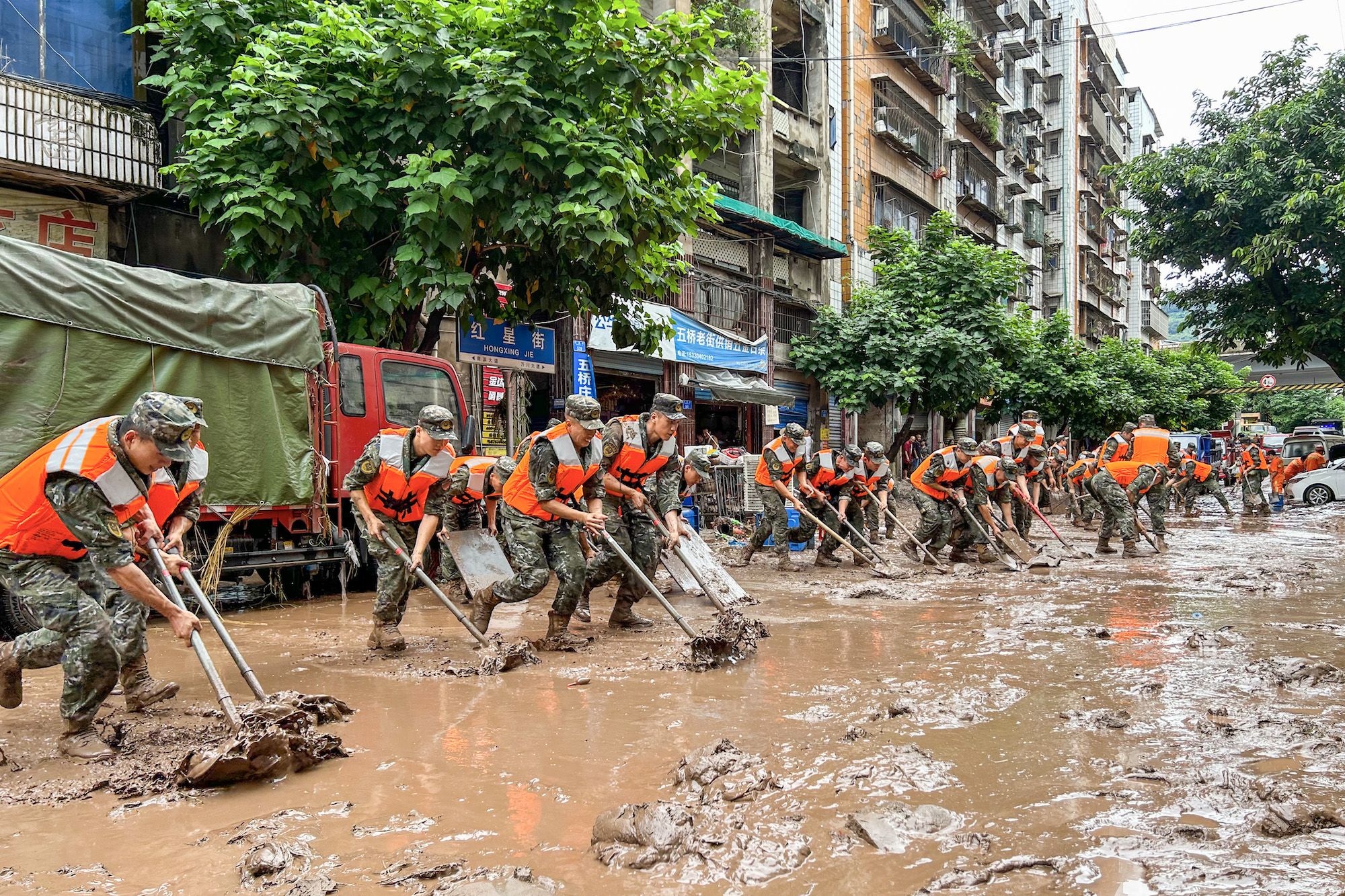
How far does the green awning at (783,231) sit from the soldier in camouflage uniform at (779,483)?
672cm

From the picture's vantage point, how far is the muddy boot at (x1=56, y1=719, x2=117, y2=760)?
3801 mm

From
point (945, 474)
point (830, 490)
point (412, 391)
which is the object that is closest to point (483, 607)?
point (412, 391)

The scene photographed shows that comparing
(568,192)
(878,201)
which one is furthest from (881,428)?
(568,192)

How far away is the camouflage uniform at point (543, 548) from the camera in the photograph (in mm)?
5820

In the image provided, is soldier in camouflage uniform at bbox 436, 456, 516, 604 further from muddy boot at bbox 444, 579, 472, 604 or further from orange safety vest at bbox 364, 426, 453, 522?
orange safety vest at bbox 364, 426, 453, 522

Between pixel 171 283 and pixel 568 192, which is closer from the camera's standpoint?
pixel 171 283

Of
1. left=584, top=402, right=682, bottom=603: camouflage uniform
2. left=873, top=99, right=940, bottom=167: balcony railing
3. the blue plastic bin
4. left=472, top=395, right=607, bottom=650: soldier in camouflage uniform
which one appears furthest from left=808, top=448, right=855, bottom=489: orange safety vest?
left=873, top=99, right=940, bottom=167: balcony railing

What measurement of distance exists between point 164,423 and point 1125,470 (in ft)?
38.1

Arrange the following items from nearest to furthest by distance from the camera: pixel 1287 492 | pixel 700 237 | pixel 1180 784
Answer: pixel 1180 784
pixel 700 237
pixel 1287 492

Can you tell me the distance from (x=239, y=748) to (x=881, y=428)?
22.6 m

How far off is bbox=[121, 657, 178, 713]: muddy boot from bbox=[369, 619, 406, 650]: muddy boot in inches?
55.5

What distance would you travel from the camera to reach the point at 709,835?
295 cm

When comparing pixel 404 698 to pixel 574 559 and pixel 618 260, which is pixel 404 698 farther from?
pixel 618 260

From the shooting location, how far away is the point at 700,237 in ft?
61.3
